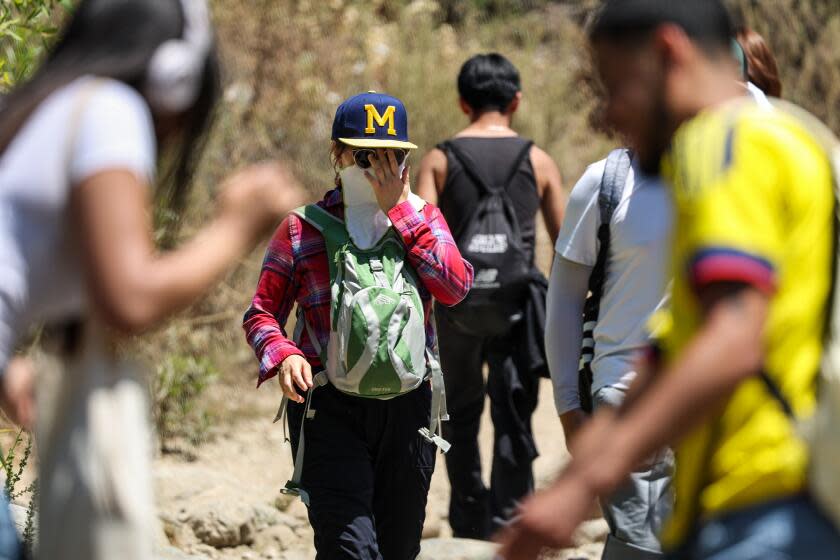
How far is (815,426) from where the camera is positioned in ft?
6.37

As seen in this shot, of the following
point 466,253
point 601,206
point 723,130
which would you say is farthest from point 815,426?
point 466,253

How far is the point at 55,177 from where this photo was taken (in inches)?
83.6

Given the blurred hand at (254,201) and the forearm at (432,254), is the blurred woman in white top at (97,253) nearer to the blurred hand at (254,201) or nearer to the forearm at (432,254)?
the blurred hand at (254,201)

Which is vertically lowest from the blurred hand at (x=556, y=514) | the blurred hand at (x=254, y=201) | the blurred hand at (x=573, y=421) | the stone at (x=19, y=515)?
the stone at (x=19, y=515)

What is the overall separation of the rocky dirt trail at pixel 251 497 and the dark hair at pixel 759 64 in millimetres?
2264

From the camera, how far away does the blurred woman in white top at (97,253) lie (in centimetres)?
208

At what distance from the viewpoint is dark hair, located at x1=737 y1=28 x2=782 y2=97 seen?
400 centimetres

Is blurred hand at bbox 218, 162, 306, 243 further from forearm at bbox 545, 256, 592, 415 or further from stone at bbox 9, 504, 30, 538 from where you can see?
stone at bbox 9, 504, 30, 538

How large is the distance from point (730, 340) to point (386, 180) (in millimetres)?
2324

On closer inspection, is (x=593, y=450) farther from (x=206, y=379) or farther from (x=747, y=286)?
(x=206, y=379)

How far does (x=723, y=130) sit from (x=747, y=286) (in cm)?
24

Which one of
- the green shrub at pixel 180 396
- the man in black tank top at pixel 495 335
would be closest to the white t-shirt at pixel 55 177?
the man in black tank top at pixel 495 335

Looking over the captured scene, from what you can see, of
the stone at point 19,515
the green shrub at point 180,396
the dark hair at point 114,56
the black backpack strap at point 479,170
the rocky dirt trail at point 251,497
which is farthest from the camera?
the green shrub at point 180,396

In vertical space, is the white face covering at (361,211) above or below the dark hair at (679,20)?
below
